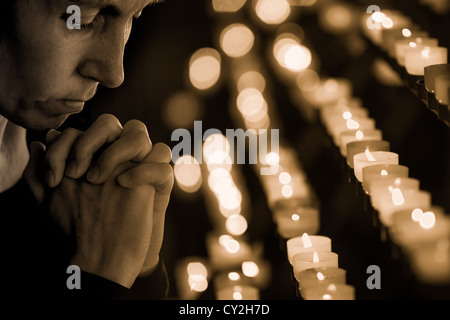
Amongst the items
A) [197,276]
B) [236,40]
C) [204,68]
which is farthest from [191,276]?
[236,40]

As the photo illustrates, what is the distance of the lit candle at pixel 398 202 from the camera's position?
3.44ft

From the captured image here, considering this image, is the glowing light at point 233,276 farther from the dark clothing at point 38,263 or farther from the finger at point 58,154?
the finger at point 58,154

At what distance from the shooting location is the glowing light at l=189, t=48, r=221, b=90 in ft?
9.13

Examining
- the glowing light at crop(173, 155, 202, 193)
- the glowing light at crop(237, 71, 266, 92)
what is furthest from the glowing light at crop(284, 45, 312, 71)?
the glowing light at crop(173, 155, 202, 193)

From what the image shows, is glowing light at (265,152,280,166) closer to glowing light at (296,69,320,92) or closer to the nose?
glowing light at (296,69,320,92)

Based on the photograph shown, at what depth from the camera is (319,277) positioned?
99 centimetres

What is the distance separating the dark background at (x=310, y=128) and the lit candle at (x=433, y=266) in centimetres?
1

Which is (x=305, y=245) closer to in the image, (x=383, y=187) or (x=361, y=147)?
(x=383, y=187)

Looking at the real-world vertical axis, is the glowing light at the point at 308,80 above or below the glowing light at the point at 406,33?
above

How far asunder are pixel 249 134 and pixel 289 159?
0.34m

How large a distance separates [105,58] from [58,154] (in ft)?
0.53

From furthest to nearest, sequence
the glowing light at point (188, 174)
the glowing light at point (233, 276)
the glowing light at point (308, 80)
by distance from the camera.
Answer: the glowing light at point (308, 80)
the glowing light at point (188, 174)
the glowing light at point (233, 276)

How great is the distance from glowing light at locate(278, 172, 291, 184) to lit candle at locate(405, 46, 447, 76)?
41 cm

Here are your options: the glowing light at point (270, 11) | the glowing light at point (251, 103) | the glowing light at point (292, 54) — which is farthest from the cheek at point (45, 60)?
the glowing light at point (270, 11)
